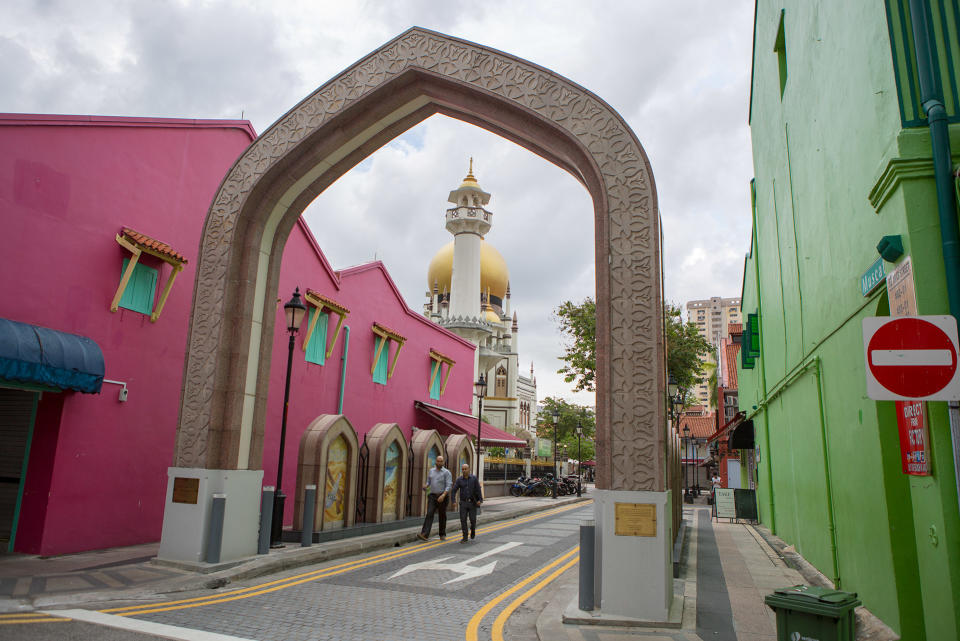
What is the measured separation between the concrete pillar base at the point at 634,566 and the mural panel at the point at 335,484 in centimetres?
649

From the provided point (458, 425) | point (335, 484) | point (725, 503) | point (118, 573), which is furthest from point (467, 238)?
point (118, 573)

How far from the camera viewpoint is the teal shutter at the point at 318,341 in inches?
609

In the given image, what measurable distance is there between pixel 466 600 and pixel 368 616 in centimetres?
151

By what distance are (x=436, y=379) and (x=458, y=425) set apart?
2.16 meters

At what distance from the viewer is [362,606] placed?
7160mm

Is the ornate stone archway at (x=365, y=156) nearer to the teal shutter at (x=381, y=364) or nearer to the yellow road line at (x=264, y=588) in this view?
the yellow road line at (x=264, y=588)

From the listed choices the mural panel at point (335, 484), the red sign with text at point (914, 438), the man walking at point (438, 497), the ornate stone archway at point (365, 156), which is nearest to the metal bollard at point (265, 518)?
the ornate stone archway at point (365, 156)

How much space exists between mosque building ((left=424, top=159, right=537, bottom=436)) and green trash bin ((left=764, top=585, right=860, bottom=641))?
30508 mm

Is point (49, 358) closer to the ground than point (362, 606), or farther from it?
farther from it

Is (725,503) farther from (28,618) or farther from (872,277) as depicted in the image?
(28,618)

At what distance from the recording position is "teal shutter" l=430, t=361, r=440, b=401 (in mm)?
23672

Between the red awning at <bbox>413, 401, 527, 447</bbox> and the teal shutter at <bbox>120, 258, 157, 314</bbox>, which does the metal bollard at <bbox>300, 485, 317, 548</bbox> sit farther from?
the red awning at <bbox>413, 401, 527, 447</bbox>

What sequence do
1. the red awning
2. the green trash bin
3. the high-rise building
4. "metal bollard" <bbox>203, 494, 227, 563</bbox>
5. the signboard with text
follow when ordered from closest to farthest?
the green trash bin → "metal bollard" <bbox>203, 494, 227, 563</bbox> → the signboard with text → the red awning → the high-rise building

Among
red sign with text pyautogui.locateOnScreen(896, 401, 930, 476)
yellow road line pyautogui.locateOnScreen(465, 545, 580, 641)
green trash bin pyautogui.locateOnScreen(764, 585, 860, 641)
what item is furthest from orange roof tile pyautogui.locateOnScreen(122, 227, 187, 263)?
red sign with text pyautogui.locateOnScreen(896, 401, 930, 476)
